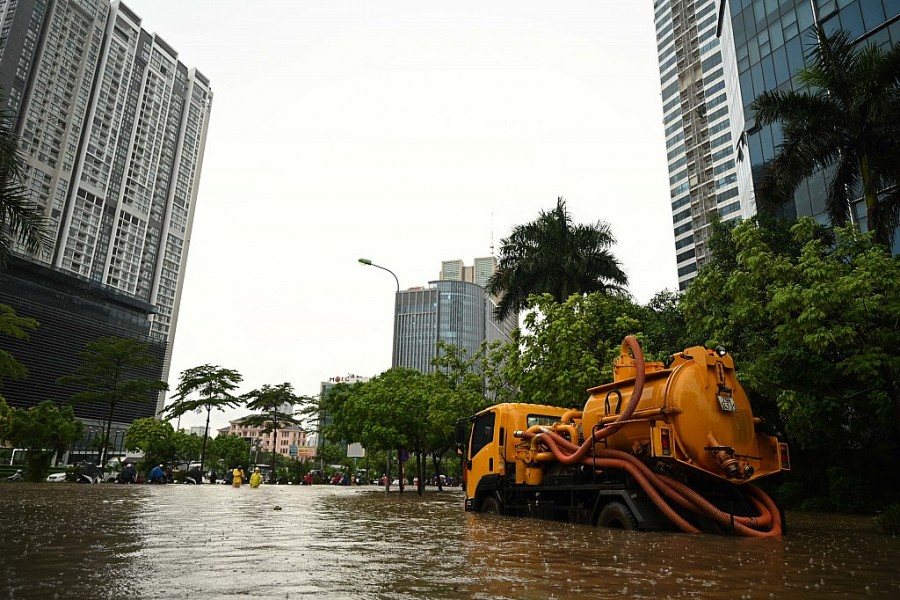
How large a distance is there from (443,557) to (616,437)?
550 centimetres

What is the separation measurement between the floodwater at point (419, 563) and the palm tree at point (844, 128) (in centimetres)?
1215

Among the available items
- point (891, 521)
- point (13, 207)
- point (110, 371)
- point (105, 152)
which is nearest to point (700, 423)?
point (891, 521)

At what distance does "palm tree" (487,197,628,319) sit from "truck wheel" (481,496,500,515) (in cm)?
1725

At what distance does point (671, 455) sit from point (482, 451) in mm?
6070

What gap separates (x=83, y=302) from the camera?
301ft

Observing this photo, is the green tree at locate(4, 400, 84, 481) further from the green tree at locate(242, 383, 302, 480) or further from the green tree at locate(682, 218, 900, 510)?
the green tree at locate(682, 218, 900, 510)

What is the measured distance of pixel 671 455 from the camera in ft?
28.1

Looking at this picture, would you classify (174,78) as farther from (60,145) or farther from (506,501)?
(506,501)

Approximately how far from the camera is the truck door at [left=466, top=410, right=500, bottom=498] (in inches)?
524

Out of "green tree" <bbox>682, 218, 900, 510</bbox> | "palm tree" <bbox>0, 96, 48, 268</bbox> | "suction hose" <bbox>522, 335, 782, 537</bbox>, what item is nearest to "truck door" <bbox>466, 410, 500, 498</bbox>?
"suction hose" <bbox>522, 335, 782, 537</bbox>

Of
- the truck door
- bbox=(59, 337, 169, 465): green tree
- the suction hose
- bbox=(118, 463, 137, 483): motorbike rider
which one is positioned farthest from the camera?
bbox=(59, 337, 169, 465): green tree

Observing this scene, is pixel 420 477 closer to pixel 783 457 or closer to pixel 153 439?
pixel 783 457

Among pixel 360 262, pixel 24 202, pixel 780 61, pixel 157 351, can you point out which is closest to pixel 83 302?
pixel 157 351

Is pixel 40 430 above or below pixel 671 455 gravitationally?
above
